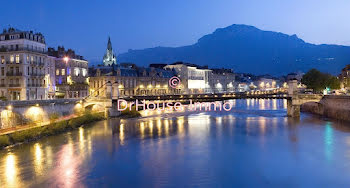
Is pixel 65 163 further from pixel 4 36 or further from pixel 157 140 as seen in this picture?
pixel 4 36

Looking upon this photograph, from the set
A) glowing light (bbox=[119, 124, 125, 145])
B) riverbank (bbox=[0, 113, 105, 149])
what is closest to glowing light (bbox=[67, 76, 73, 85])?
riverbank (bbox=[0, 113, 105, 149])

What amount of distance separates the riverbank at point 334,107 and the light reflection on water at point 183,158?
20.4 feet

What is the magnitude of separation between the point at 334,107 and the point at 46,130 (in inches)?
2053

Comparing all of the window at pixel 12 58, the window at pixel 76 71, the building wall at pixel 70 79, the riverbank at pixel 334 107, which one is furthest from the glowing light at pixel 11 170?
the window at pixel 76 71

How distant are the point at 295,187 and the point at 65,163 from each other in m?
21.7

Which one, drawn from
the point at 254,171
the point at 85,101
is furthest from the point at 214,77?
the point at 254,171

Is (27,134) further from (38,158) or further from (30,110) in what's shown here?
(38,158)

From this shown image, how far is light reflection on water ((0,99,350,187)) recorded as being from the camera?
27.3 meters

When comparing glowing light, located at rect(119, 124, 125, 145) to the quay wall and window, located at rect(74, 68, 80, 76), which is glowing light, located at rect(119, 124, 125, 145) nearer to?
the quay wall

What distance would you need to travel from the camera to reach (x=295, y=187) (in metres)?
25.6

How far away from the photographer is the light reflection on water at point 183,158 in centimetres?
2730

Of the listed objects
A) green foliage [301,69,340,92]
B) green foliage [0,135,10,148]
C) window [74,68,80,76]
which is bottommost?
green foliage [0,135,10,148]

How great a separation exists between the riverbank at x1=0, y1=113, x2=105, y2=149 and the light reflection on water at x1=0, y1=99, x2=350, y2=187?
1.33m

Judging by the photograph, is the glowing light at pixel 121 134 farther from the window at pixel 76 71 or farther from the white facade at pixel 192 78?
the white facade at pixel 192 78
